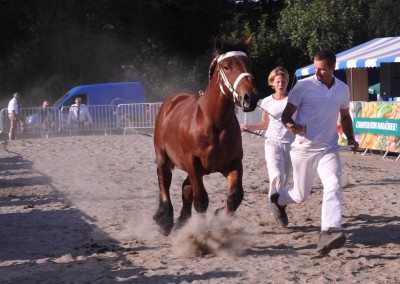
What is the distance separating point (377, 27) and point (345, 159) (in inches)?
832

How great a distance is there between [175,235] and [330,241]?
1999 mm

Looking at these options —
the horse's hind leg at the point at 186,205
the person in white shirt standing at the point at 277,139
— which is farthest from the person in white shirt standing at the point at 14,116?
the horse's hind leg at the point at 186,205

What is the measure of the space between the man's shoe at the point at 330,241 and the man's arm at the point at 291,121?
103 centimetres

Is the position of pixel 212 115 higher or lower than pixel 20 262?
higher

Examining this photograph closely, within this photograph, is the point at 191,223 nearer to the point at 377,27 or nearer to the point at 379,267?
the point at 379,267

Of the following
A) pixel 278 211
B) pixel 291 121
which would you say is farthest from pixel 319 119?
pixel 278 211

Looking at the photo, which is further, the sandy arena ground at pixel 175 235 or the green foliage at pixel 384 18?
the green foliage at pixel 384 18

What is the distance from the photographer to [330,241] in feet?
23.2

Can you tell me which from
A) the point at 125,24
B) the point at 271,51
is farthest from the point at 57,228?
the point at 125,24

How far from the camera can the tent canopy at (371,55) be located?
2189 cm

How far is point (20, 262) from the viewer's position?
24.7 ft

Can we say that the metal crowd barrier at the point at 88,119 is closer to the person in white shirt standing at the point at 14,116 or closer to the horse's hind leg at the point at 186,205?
the person in white shirt standing at the point at 14,116

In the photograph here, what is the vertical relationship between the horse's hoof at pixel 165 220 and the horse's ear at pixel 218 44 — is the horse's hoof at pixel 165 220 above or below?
below

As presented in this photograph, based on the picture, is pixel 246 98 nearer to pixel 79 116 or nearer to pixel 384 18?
pixel 79 116
